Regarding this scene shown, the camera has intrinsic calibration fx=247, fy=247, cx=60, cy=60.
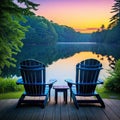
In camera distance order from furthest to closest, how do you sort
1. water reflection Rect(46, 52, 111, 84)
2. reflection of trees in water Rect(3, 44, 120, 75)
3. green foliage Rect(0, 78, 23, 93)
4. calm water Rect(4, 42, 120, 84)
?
reflection of trees in water Rect(3, 44, 120, 75)
calm water Rect(4, 42, 120, 84)
water reflection Rect(46, 52, 111, 84)
green foliage Rect(0, 78, 23, 93)

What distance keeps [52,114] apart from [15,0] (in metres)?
3.10

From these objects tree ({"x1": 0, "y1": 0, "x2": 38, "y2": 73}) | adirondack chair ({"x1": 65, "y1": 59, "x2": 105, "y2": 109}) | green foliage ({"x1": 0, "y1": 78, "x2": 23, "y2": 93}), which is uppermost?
tree ({"x1": 0, "y1": 0, "x2": 38, "y2": 73})

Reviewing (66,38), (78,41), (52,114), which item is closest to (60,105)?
(52,114)

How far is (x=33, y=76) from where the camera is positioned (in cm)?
498

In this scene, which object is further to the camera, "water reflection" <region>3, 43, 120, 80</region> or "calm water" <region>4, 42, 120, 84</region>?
"water reflection" <region>3, 43, 120, 80</region>

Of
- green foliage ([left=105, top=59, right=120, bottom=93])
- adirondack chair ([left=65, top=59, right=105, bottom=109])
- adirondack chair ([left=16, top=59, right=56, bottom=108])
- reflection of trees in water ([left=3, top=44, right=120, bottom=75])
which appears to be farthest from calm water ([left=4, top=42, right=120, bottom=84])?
adirondack chair ([left=16, top=59, right=56, bottom=108])

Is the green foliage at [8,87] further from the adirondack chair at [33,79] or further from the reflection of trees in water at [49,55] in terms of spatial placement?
the reflection of trees in water at [49,55]

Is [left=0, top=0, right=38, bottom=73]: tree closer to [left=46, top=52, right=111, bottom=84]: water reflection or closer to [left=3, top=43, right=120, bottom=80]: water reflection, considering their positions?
[left=46, top=52, right=111, bottom=84]: water reflection

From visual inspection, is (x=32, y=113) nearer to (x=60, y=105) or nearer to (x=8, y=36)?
(x=60, y=105)

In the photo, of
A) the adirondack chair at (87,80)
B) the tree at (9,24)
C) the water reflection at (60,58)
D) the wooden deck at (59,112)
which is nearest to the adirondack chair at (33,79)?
the wooden deck at (59,112)

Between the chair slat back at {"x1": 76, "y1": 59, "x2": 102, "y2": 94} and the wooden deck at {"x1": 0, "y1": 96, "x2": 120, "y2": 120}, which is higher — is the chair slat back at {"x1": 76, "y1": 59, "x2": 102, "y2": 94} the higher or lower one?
the higher one

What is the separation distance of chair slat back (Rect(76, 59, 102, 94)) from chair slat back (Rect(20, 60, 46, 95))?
2.45 feet

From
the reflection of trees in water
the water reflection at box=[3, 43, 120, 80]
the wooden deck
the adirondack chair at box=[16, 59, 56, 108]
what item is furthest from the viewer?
the reflection of trees in water

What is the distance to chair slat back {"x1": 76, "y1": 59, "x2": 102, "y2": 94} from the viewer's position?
16.5 ft
